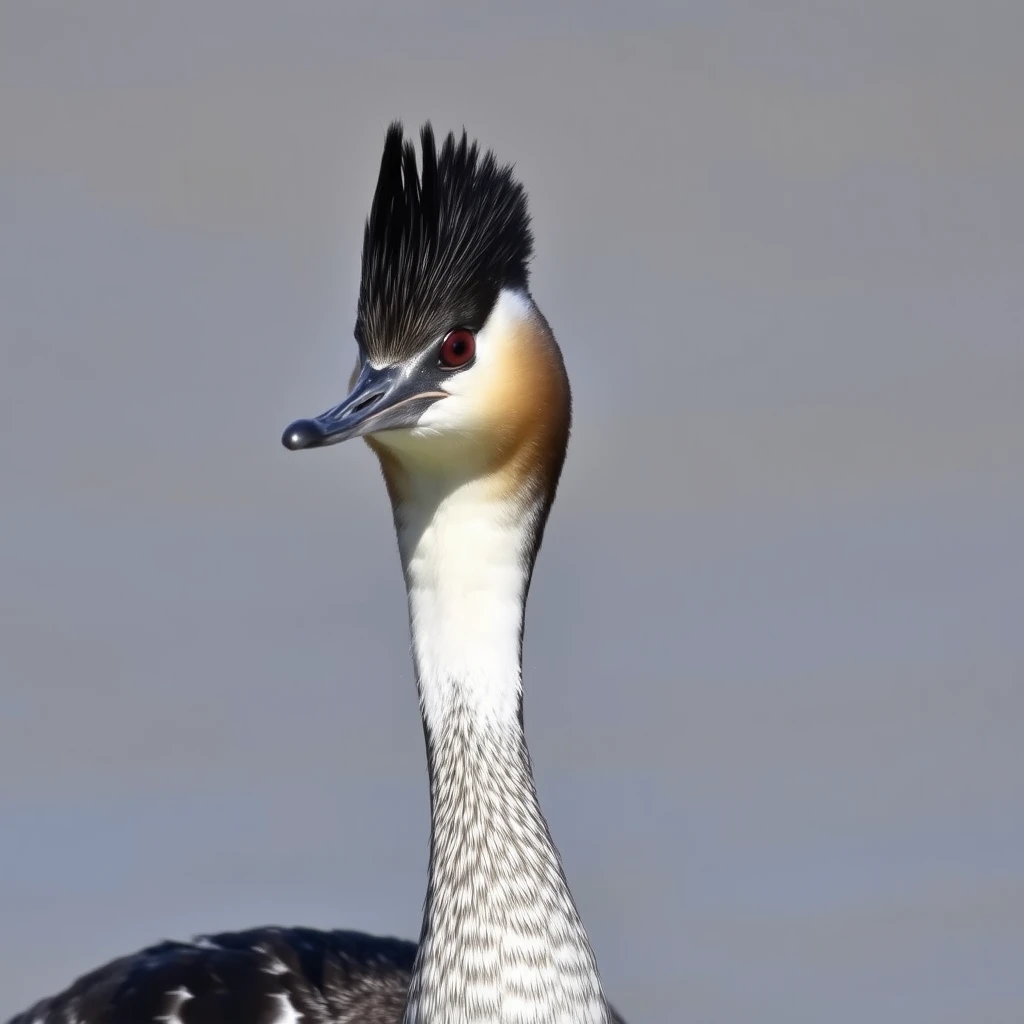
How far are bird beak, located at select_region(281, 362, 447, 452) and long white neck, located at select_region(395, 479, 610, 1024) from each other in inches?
8.7

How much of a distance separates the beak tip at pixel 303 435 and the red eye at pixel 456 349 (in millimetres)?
394

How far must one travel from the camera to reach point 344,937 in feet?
22.6

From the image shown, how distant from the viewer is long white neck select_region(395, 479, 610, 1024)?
5.62 meters

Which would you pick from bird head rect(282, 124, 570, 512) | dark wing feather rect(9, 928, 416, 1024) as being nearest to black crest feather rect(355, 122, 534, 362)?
bird head rect(282, 124, 570, 512)

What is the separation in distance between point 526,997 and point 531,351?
1.49 meters

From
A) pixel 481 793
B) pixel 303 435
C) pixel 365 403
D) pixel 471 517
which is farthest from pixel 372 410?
pixel 481 793

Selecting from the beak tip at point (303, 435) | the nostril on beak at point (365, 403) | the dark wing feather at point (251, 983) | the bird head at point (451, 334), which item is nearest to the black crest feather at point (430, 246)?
the bird head at point (451, 334)

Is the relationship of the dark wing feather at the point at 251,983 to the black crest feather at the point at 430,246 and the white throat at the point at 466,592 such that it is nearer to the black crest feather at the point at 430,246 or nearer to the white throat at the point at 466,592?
the white throat at the point at 466,592

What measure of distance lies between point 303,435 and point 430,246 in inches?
23.5

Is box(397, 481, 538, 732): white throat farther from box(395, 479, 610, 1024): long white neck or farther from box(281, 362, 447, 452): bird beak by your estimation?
box(281, 362, 447, 452): bird beak

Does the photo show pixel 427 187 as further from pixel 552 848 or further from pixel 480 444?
pixel 552 848

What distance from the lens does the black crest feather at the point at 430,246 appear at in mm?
5562

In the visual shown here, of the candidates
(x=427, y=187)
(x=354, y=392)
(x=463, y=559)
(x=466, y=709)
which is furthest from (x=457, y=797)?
(x=427, y=187)

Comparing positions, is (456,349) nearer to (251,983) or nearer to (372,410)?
(372,410)
